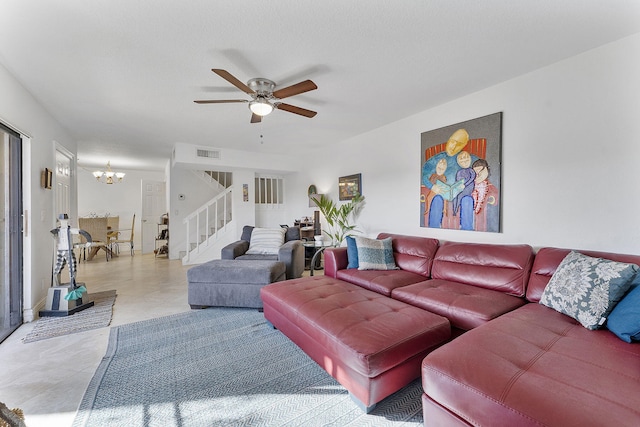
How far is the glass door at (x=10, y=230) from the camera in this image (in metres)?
2.47

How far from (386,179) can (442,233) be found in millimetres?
1146

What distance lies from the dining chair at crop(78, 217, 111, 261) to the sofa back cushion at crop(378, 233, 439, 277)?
21.0 ft

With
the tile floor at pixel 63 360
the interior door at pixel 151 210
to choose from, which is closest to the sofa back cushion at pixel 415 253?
the tile floor at pixel 63 360

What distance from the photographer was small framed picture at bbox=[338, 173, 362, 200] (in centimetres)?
436

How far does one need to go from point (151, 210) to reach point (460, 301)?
25.4 ft

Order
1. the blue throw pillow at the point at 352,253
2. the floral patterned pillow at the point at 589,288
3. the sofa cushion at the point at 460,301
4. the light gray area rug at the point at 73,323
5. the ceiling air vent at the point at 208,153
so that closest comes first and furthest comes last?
the floral patterned pillow at the point at 589,288
the sofa cushion at the point at 460,301
the light gray area rug at the point at 73,323
the blue throw pillow at the point at 352,253
the ceiling air vent at the point at 208,153

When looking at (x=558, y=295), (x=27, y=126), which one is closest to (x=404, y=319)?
(x=558, y=295)

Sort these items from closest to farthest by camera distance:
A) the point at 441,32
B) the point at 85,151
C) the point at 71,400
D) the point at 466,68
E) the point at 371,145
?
the point at 71,400, the point at 441,32, the point at 466,68, the point at 371,145, the point at 85,151

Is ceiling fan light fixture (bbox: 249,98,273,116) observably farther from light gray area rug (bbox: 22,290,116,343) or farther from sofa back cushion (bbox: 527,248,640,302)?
sofa back cushion (bbox: 527,248,640,302)

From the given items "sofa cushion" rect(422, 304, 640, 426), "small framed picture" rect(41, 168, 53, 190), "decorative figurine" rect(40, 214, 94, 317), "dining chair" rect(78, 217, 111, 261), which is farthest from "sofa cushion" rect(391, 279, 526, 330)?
"dining chair" rect(78, 217, 111, 261)

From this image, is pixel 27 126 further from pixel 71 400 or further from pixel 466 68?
pixel 466 68

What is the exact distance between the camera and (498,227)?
263 centimetres

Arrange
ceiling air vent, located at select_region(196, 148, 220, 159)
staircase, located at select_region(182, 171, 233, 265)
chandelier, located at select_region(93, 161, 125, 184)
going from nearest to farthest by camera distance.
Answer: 1. ceiling air vent, located at select_region(196, 148, 220, 159)
2. staircase, located at select_region(182, 171, 233, 265)
3. chandelier, located at select_region(93, 161, 125, 184)

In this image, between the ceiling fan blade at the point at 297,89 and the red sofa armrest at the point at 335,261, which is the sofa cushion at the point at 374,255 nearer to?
the red sofa armrest at the point at 335,261
